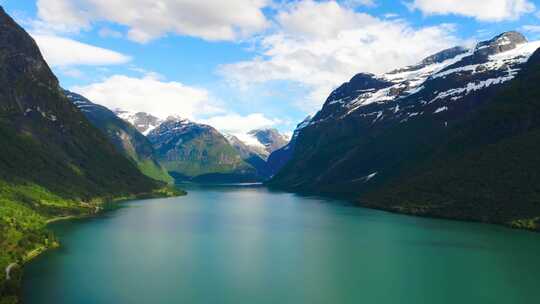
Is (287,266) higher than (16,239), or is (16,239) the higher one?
(16,239)

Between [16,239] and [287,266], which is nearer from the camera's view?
[287,266]

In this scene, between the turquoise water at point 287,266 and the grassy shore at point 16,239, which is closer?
the grassy shore at point 16,239

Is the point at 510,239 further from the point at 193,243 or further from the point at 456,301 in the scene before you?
the point at 193,243

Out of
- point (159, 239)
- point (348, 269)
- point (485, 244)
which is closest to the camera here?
point (348, 269)

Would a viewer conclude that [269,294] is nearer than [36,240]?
Yes

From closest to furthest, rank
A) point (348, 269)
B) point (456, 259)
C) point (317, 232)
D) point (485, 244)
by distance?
point (348, 269) → point (456, 259) → point (485, 244) → point (317, 232)

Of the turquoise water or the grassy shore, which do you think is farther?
the turquoise water

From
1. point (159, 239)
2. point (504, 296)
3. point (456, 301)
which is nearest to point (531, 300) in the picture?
point (504, 296)
